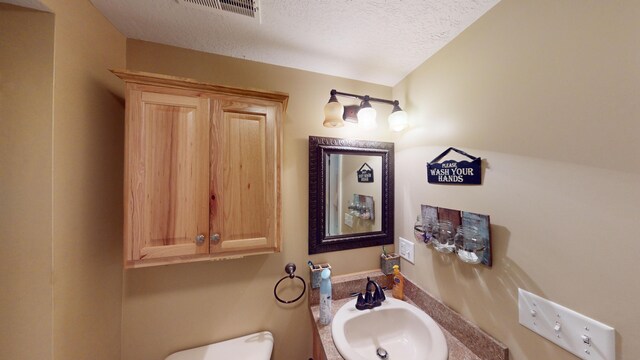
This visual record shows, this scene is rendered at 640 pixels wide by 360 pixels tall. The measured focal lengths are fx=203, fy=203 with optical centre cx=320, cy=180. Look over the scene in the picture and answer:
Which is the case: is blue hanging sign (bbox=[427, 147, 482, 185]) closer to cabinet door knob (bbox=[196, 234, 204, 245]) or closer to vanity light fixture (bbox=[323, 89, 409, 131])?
vanity light fixture (bbox=[323, 89, 409, 131])

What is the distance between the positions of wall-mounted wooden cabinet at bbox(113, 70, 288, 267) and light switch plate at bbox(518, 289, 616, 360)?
→ 100cm

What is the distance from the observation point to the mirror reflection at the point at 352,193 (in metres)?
1.30

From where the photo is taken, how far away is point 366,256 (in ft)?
4.53

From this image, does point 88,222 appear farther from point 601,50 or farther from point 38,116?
point 601,50

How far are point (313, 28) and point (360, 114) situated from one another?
509 millimetres

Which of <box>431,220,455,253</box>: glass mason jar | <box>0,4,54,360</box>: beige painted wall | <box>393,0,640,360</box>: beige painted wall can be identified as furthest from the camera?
<box>431,220,455,253</box>: glass mason jar

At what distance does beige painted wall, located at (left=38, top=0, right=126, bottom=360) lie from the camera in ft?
2.42

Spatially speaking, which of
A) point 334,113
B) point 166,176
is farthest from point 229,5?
point 166,176

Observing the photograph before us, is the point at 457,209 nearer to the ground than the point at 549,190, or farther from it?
nearer to the ground

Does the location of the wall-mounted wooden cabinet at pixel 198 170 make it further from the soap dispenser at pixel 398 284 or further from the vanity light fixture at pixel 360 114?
the soap dispenser at pixel 398 284

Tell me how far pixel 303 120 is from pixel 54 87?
1.00 metres

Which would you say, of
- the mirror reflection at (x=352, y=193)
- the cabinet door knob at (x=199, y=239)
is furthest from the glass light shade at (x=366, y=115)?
the cabinet door knob at (x=199, y=239)

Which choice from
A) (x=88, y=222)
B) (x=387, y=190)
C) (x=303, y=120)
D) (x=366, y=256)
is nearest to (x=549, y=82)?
(x=387, y=190)

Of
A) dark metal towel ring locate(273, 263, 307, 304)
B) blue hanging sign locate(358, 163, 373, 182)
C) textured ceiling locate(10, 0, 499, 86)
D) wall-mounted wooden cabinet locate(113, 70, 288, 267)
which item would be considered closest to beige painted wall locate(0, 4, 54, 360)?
wall-mounted wooden cabinet locate(113, 70, 288, 267)
